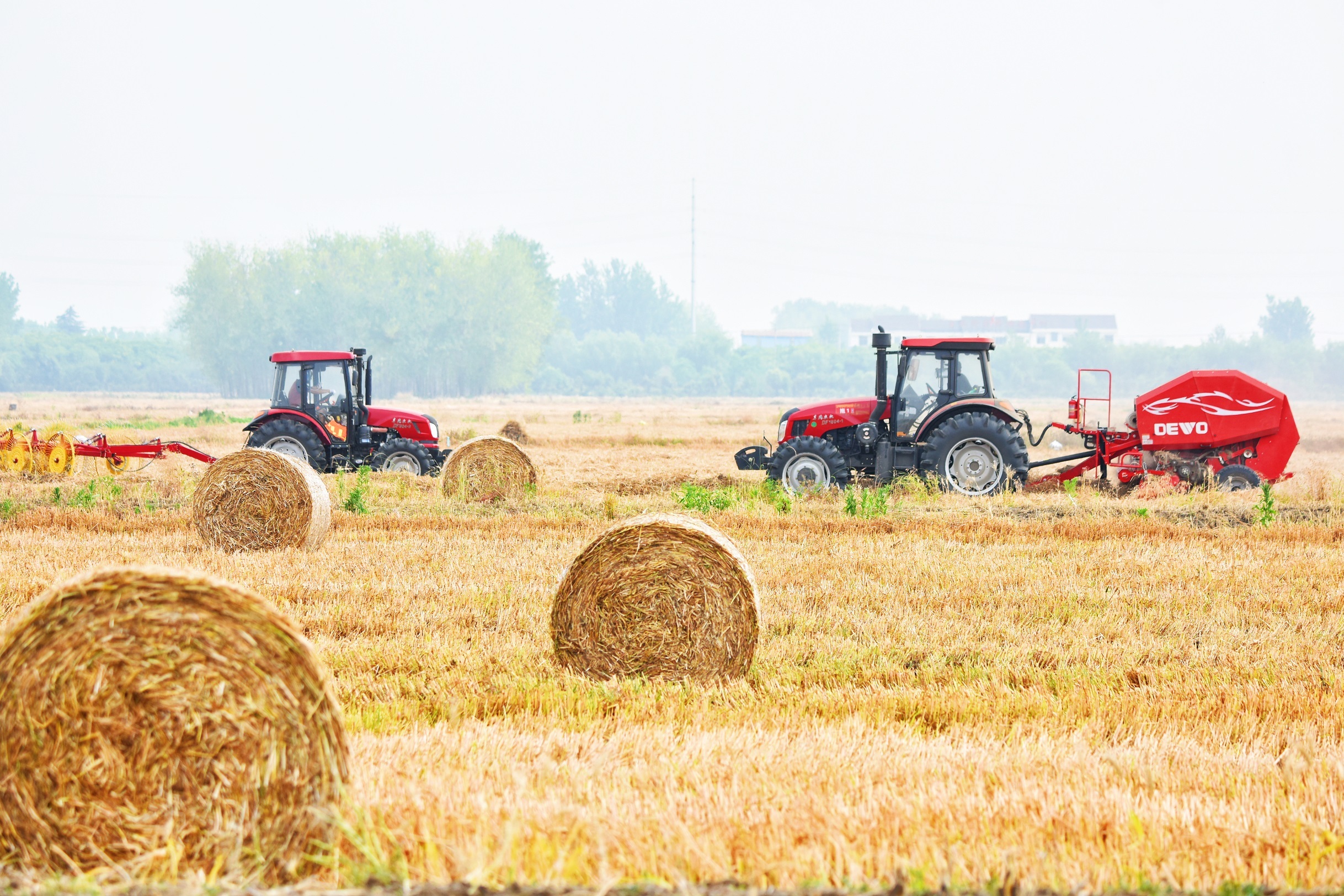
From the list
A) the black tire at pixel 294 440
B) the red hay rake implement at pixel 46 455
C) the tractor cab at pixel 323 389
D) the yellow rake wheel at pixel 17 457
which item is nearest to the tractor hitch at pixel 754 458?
the tractor cab at pixel 323 389

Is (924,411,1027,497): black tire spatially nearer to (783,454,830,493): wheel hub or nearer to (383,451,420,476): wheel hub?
(783,454,830,493): wheel hub

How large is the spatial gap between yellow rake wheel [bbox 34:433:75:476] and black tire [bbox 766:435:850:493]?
10.1 metres

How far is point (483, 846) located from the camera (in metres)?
3.50

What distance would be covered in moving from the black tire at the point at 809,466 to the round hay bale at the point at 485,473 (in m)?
3.08

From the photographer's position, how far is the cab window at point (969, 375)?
Result: 1405cm

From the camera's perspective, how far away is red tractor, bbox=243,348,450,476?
16.1 meters

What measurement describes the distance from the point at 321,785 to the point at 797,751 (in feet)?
6.48

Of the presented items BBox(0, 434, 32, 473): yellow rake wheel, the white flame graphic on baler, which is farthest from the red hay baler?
BBox(0, 434, 32, 473): yellow rake wheel

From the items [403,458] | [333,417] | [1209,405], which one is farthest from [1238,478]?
[333,417]

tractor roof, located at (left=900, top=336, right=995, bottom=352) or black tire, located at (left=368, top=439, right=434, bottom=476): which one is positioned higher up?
tractor roof, located at (left=900, top=336, right=995, bottom=352)

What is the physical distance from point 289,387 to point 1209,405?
40.4ft

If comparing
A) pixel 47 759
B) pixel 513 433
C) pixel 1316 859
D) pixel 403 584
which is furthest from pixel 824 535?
pixel 513 433

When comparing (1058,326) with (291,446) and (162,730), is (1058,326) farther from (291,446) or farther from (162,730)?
(162,730)

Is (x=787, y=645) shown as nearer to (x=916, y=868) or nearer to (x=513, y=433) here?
(x=916, y=868)
